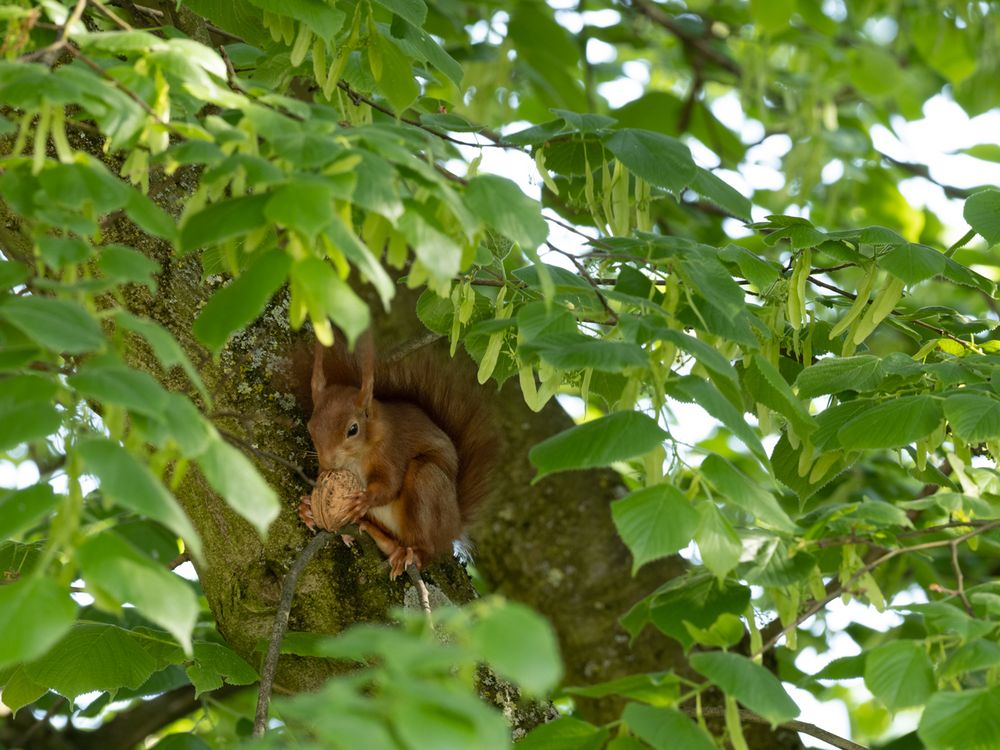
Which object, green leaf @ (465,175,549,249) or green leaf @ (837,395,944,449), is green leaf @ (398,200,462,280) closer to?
green leaf @ (465,175,549,249)

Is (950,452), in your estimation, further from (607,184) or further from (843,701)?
(843,701)

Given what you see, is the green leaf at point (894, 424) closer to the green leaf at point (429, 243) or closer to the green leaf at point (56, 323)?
the green leaf at point (429, 243)

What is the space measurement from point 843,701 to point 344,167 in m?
3.83

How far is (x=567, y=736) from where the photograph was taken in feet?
4.93

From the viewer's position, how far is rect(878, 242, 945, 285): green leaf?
1.83m

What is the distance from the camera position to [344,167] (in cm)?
123

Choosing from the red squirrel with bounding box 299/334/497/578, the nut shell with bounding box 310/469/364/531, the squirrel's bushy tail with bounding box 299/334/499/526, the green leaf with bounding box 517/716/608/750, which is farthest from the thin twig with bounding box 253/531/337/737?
the squirrel's bushy tail with bounding box 299/334/499/526

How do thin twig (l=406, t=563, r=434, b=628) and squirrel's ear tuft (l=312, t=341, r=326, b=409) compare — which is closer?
thin twig (l=406, t=563, r=434, b=628)

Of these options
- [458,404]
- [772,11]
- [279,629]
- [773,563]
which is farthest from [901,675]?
[772,11]

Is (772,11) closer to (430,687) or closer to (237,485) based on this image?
(237,485)

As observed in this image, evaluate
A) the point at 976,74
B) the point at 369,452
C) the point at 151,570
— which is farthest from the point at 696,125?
the point at 151,570

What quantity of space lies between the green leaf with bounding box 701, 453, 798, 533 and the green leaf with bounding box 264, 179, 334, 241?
1.81ft

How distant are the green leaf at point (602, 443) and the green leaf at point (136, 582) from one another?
17.8 inches

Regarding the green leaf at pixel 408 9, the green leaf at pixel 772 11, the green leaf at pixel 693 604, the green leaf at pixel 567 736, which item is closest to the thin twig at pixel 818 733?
the green leaf at pixel 693 604
